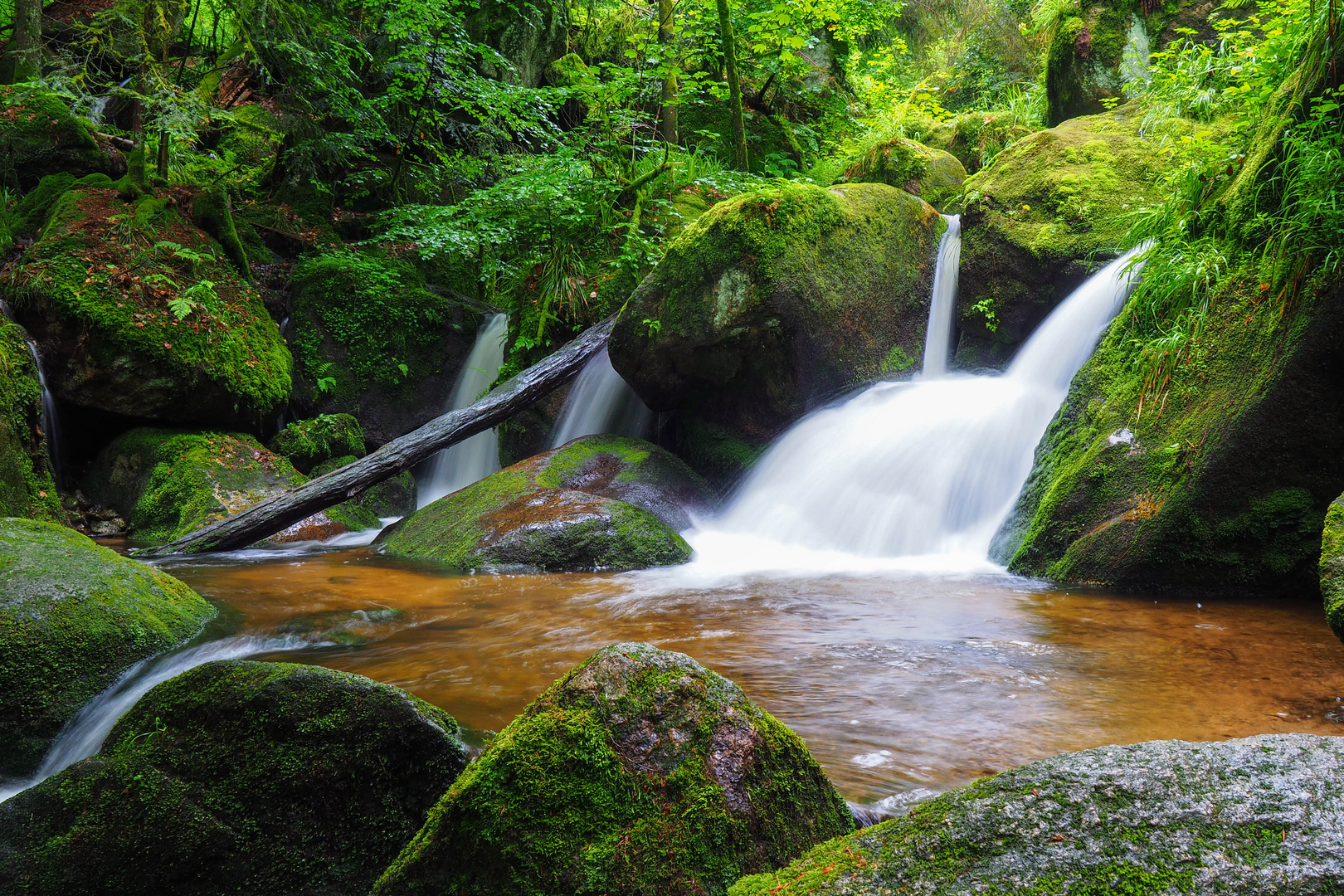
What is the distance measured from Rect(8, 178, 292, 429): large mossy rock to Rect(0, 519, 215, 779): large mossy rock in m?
4.30

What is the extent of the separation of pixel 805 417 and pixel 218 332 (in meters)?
6.19

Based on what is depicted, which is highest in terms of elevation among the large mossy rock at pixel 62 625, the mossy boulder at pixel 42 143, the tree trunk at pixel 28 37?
the tree trunk at pixel 28 37

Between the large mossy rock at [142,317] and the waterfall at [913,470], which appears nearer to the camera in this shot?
the waterfall at [913,470]

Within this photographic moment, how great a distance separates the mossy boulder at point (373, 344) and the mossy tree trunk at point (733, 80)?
460 centimetres

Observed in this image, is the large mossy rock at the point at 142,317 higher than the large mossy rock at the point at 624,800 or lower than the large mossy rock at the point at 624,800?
higher

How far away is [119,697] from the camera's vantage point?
3.12 m

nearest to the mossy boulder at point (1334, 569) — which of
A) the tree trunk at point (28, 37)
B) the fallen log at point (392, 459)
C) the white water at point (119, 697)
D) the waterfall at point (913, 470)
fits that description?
the waterfall at point (913, 470)

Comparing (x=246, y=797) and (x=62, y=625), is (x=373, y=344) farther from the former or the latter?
(x=246, y=797)

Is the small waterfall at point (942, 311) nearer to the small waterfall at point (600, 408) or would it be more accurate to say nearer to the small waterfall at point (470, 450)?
the small waterfall at point (600, 408)

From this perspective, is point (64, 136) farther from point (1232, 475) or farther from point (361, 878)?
point (1232, 475)

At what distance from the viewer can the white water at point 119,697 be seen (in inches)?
109

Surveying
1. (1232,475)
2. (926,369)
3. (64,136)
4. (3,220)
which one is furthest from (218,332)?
(1232,475)

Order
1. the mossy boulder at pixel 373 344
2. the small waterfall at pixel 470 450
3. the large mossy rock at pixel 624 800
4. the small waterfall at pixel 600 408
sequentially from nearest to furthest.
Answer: the large mossy rock at pixel 624 800, the small waterfall at pixel 600 408, the small waterfall at pixel 470 450, the mossy boulder at pixel 373 344

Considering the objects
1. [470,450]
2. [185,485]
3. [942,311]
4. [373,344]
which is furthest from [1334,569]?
[373,344]
